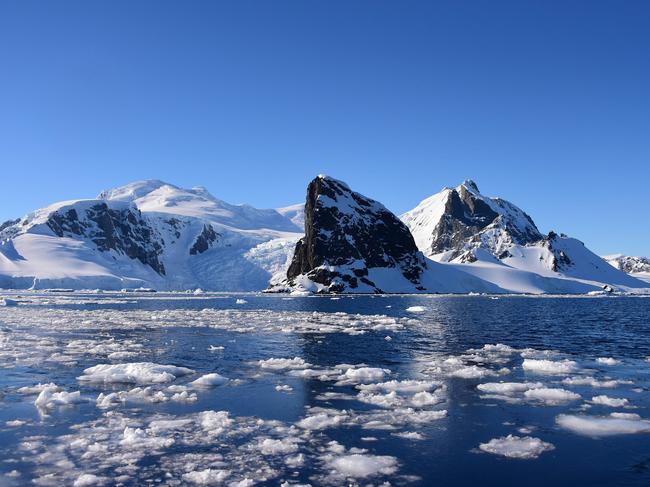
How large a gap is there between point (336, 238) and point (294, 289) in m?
23.2

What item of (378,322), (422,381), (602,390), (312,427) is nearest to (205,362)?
(422,381)

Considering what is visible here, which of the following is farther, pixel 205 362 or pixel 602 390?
pixel 205 362

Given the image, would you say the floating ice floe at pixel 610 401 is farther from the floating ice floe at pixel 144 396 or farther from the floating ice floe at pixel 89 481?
the floating ice floe at pixel 89 481

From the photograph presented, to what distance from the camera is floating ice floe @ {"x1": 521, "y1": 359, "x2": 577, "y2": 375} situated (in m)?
25.6

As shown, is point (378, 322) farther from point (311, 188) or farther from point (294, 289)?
point (311, 188)

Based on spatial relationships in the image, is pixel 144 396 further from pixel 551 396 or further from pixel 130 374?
pixel 551 396

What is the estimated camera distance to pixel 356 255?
172 metres

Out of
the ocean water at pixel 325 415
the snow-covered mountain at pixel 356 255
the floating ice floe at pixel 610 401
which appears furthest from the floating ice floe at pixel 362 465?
the snow-covered mountain at pixel 356 255

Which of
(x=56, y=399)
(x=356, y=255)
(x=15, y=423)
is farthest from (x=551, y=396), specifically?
(x=356, y=255)

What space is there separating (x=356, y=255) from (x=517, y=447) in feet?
518

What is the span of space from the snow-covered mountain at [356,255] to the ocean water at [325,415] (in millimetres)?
128139

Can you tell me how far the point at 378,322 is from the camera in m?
53.6

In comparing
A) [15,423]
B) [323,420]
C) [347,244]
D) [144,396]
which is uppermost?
[347,244]

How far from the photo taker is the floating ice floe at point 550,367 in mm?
25594
